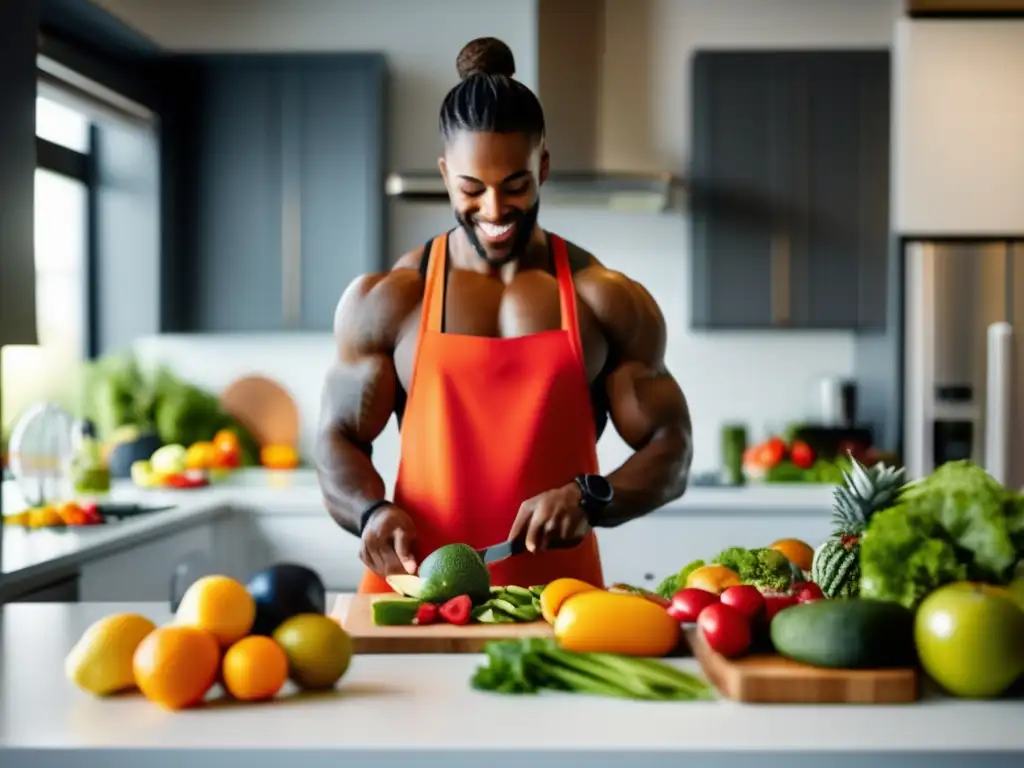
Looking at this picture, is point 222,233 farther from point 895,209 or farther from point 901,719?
point 901,719

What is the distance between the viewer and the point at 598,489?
6.14ft

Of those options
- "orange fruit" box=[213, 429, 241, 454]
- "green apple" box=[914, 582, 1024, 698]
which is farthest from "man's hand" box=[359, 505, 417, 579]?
"orange fruit" box=[213, 429, 241, 454]

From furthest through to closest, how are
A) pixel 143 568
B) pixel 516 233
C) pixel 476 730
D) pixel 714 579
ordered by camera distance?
pixel 143 568
pixel 516 233
pixel 714 579
pixel 476 730

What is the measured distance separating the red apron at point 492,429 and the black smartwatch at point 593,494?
0.22 m

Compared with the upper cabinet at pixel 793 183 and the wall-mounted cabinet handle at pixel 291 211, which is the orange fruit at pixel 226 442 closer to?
the wall-mounted cabinet handle at pixel 291 211

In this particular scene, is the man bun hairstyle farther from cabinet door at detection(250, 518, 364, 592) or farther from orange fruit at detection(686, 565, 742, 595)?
cabinet door at detection(250, 518, 364, 592)

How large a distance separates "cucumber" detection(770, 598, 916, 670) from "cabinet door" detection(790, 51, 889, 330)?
351 cm

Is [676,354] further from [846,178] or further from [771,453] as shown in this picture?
[846,178]

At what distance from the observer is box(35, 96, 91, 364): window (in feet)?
14.4

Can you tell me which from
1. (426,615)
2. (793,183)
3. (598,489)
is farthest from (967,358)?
(426,615)

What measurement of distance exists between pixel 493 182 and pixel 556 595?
2.41 feet

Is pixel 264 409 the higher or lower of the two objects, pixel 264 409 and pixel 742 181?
the lower

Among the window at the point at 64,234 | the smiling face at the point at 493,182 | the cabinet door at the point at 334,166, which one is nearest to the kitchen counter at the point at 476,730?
the smiling face at the point at 493,182

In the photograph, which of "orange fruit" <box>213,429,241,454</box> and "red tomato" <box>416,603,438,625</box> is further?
"orange fruit" <box>213,429,241,454</box>
